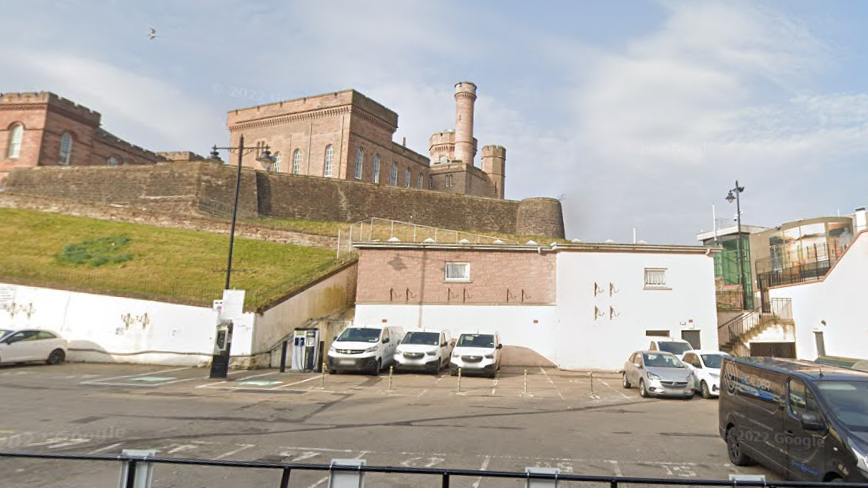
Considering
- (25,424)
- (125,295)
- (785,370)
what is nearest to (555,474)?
(785,370)

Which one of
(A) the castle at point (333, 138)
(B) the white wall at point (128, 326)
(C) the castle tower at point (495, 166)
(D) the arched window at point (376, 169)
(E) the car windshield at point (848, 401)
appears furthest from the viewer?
(C) the castle tower at point (495, 166)

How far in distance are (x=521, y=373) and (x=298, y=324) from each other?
10226mm

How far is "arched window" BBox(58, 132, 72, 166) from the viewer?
4725cm

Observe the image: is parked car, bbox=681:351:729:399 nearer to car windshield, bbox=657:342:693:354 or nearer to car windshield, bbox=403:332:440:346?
car windshield, bbox=657:342:693:354

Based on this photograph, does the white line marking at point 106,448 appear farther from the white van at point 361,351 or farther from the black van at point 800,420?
the white van at point 361,351

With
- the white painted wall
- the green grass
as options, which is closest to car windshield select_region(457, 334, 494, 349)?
the green grass

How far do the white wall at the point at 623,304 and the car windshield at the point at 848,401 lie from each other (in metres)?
16.7

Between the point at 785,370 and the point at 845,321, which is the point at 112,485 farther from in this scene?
the point at 845,321

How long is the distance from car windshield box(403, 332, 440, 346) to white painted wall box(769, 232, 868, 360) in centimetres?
1844

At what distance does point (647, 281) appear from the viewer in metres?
23.8

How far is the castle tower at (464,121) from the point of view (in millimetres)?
72625

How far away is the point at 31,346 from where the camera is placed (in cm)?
1928

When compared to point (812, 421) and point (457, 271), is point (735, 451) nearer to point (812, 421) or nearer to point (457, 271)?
point (812, 421)

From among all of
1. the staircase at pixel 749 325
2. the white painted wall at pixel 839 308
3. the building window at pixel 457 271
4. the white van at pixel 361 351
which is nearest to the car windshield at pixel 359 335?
the white van at pixel 361 351
